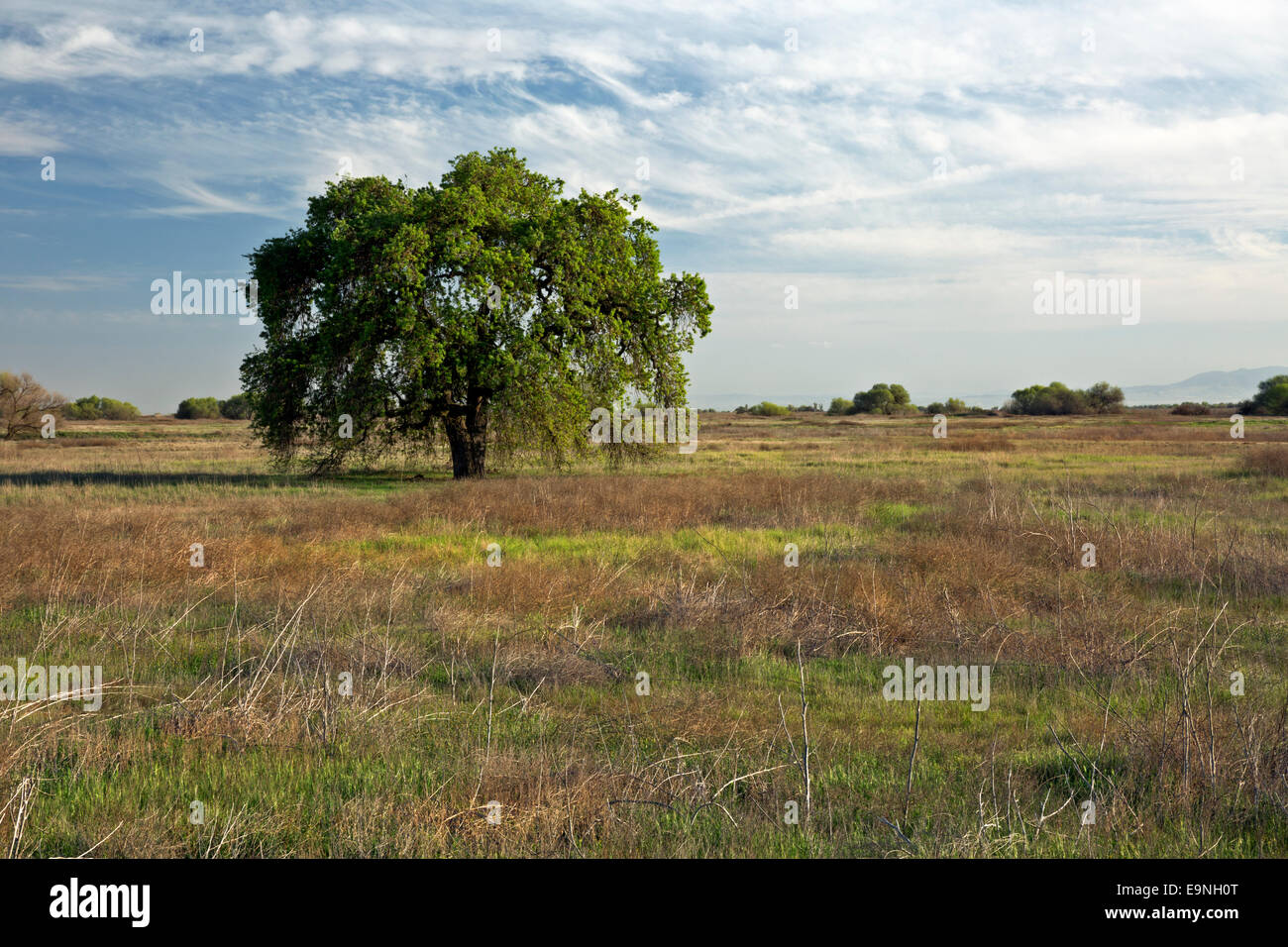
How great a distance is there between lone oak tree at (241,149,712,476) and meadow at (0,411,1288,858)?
7211 mm

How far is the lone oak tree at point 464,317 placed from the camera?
22.9m

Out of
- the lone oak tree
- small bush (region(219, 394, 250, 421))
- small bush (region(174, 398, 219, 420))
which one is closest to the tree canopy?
the lone oak tree

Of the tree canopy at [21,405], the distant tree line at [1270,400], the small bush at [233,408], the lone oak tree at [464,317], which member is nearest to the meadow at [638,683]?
the lone oak tree at [464,317]

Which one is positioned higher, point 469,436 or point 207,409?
point 207,409

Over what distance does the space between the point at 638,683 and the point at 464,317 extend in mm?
18113

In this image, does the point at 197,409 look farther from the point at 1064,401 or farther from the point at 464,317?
the point at 1064,401

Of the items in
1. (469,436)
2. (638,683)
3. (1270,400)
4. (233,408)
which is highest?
(233,408)

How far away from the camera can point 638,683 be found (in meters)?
6.99

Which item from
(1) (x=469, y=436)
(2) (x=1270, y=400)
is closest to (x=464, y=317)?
(1) (x=469, y=436)

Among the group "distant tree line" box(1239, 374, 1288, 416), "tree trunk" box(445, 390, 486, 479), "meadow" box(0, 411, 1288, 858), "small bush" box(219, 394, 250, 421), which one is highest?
"small bush" box(219, 394, 250, 421)

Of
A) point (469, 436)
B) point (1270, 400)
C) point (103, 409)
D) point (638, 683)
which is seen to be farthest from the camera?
point (103, 409)

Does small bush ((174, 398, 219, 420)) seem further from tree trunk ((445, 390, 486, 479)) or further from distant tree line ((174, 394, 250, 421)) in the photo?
tree trunk ((445, 390, 486, 479))

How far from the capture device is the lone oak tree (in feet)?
75.0

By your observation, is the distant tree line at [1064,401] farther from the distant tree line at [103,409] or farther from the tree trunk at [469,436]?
the distant tree line at [103,409]
